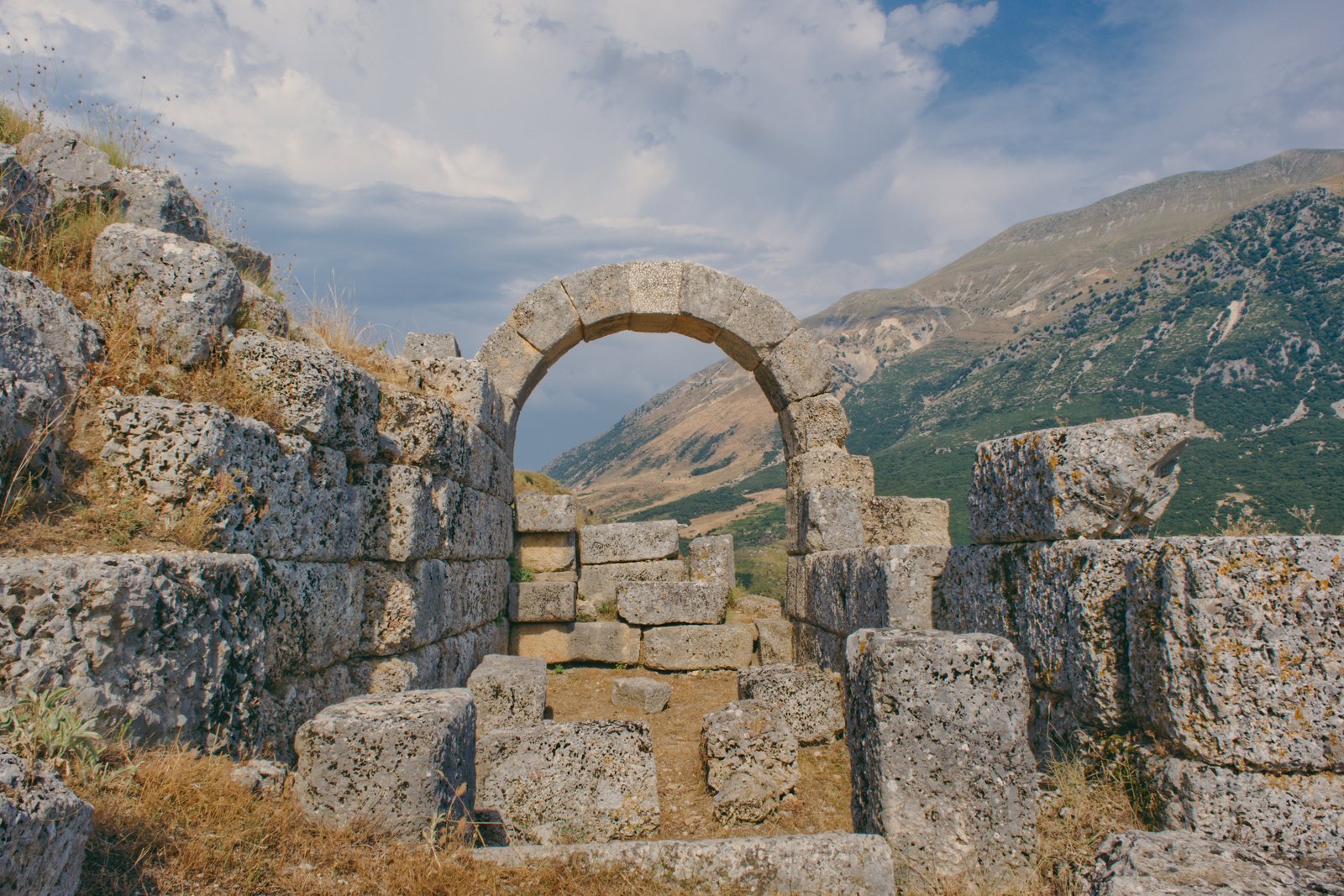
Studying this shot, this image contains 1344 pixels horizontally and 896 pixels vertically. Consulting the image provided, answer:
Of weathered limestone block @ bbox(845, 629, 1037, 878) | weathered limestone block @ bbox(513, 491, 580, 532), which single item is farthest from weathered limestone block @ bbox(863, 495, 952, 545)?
weathered limestone block @ bbox(845, 629, 1037, 878)

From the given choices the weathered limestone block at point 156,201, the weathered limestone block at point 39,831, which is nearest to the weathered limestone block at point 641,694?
the weathered limestone block at point 156,201

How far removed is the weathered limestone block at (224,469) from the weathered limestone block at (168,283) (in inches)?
25.0

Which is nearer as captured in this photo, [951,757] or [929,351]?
[951,757]

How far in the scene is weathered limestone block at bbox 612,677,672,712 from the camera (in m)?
7.59

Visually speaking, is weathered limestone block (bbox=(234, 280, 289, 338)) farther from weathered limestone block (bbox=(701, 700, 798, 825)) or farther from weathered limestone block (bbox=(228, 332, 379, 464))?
weathered limestone block (bbox=(701, 700, 798, 825))

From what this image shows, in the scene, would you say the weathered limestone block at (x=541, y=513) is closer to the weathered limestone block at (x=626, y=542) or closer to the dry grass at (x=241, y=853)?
the weathered limestone block at (x=626, y=542)

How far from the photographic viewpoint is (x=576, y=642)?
30.6 feet

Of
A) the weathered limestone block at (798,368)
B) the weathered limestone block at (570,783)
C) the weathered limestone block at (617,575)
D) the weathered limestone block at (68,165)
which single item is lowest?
the weathered limestone block at (570,783)

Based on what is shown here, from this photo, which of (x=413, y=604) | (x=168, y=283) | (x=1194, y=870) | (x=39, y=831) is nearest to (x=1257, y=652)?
(x=1194, y=870)

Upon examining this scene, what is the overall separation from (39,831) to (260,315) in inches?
147

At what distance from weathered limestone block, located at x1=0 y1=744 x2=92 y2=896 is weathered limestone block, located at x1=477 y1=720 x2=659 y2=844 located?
2174 millimetres

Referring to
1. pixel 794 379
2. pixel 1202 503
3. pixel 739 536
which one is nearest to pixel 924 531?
pixel 794 379

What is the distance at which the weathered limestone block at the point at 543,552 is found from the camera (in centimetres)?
942

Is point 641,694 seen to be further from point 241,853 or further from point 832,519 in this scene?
point 241,853
